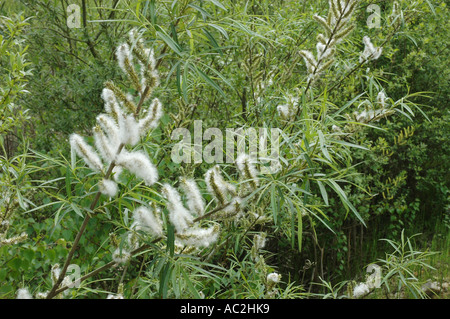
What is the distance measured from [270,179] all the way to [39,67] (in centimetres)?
288

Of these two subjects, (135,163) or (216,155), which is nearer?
(135,163)

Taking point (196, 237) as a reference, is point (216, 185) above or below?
above

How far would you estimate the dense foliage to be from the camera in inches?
48.4

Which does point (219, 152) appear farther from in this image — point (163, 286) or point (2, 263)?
point (2, 263)

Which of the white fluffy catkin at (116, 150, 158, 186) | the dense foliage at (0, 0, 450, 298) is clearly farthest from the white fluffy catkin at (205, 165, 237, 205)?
the white fluffy catkin at (116, 150, 158, 186)

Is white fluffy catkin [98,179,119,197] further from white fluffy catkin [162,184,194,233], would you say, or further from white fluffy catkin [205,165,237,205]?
white fluffy catkin [205,165,237,205]

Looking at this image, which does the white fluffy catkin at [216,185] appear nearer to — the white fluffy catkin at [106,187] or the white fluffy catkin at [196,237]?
the white fluffy catkin at [196,237]

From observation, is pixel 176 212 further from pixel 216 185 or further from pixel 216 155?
pixel 216 155

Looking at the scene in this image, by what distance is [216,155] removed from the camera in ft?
7.48

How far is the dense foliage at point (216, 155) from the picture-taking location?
123 cm

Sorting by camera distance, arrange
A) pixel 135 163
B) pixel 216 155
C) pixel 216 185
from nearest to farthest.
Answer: pixel 135 163 → pixel 216 185 → pixel 216 155

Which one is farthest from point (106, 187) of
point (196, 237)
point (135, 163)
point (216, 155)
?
point (216, 155)

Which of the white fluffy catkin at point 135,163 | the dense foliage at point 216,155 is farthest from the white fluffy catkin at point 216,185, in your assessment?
the white fluffy catkin at point 135,163

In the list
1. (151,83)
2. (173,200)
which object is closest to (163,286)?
(173,200)
